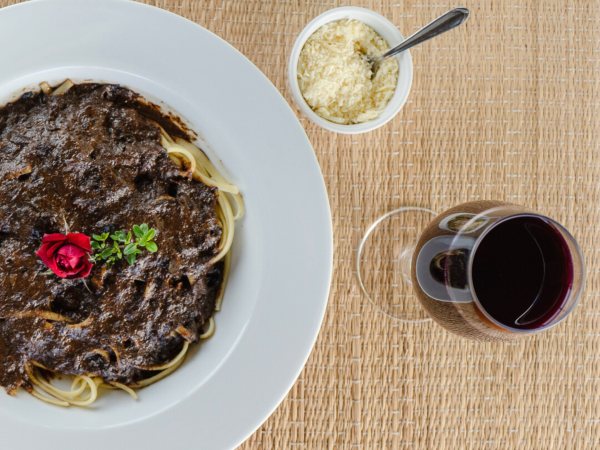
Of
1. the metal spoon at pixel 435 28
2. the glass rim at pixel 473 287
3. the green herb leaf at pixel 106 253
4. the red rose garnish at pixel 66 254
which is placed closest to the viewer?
the glass rim at pixel 473 287

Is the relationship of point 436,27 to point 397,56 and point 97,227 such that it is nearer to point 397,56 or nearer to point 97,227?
point 397,56

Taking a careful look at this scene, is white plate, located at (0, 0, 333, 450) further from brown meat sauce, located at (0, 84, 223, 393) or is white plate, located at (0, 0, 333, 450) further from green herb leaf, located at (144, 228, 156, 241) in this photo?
green herb leaf, located at (144, 228, 156, 241)

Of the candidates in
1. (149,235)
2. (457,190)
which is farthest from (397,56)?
(149,235)

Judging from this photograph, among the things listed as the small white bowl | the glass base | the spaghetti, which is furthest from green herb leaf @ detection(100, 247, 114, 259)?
the glass base

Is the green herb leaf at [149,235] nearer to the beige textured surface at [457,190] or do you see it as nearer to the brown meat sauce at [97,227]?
the brown meat sauce at [97,227]

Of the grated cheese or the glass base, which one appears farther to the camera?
the glass base

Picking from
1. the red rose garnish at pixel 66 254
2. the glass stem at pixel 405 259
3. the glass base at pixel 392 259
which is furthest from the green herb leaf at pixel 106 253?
the glass stem at pixel 405 259
